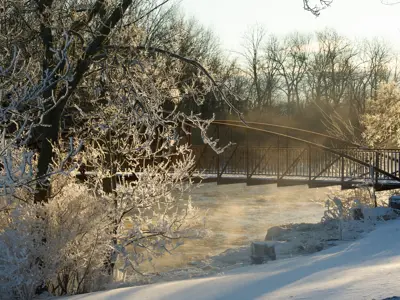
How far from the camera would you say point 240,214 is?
80.4 ft

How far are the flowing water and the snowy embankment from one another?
189 inches

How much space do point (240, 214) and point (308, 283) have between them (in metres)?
17.0

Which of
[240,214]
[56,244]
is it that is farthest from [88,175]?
[240,214]

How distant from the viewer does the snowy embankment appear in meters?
Result: 6.66

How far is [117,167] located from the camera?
12719 mm

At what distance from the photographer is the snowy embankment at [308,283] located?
21.9 feet

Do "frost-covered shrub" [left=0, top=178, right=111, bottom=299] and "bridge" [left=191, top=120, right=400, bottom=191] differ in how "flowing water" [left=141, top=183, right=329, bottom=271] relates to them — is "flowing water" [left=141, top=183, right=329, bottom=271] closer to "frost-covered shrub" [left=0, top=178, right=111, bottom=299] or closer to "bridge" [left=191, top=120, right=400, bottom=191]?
"bridge" [left=191, top=120, right=400, bottom=191]

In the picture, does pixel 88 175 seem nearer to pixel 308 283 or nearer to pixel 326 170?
pixel 308 283

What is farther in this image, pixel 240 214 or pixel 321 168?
pixel 240 214

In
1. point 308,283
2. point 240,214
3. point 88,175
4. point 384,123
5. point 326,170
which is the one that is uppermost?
point 384,123

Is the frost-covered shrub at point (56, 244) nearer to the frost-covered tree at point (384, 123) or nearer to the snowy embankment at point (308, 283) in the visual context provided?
the snowy embankment at point (308, 283)

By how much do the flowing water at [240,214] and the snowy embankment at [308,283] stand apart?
480 cm

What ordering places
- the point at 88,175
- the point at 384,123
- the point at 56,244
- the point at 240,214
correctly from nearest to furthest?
the point at 56,244, the point at 88,175, the point at 240,214, the point at 384,123

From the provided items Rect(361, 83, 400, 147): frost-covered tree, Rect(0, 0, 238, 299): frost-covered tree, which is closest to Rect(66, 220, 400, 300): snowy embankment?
Rect(0, 0, 238, 299): frost-covered tree
